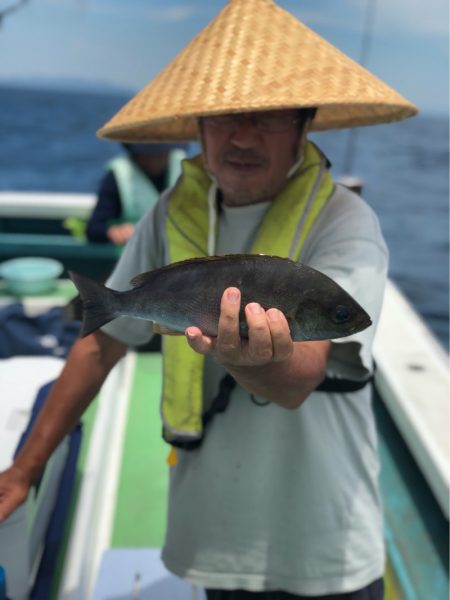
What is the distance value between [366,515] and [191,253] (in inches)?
40.4

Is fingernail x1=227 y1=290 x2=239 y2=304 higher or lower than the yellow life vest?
higher

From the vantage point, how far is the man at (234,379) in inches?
65.4

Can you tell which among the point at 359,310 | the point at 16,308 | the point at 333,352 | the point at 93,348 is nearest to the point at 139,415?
the point at 16,308

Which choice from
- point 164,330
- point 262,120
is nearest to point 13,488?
point 164,330

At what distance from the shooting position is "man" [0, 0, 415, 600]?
1.66 metres

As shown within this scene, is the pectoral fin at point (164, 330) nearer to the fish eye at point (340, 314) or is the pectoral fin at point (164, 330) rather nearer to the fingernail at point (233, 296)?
the fingernail at point (233, 296)

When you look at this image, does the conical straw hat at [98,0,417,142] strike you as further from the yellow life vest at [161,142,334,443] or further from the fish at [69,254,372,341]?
the fish at [69,254,372,341]

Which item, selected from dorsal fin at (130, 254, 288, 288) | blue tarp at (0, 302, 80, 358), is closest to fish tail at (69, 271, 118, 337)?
dorsal fin at (130, 254, 288, 288)

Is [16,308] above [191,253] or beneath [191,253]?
beneath

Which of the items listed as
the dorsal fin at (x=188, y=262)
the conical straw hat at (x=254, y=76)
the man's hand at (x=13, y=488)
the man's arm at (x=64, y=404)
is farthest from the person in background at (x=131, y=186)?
the dorsal fin at (x=188, y=262)

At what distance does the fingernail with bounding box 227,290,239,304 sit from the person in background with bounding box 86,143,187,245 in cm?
370

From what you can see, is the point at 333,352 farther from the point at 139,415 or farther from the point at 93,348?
the point at 139,415

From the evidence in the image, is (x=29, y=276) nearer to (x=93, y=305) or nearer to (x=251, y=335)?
(x=93, y=305)

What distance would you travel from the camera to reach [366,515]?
1.87 metres
